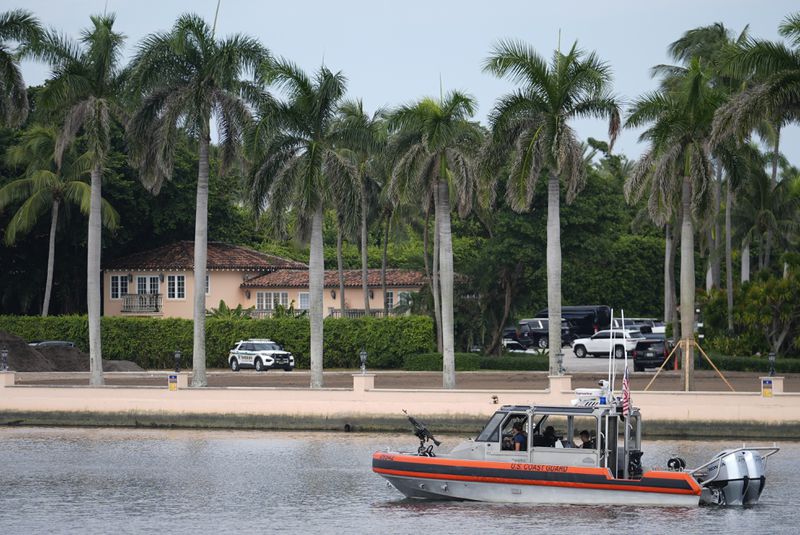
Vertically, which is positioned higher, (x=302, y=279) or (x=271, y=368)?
(x=302, y=279)

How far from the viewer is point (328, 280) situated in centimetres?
8094

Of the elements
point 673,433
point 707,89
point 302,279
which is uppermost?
point 707,89

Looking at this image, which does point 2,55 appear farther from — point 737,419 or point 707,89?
point 737,419

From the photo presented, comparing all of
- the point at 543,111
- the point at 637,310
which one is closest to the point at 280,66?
the point at 543,111

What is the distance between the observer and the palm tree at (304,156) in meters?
48.0

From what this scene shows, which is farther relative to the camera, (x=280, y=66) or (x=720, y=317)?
(x=720, y=317)

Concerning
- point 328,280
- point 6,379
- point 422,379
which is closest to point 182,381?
point 6,379

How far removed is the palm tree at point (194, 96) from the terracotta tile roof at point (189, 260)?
26699 mm

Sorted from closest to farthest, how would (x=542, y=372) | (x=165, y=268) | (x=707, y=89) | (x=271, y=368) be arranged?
(x=707, y=89) → (x=542, y=372) → (x=271, y=368) → (x=165, y=268)

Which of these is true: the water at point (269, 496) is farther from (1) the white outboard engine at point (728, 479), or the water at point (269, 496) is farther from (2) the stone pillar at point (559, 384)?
(2) the stone pillar at point (559, 384)

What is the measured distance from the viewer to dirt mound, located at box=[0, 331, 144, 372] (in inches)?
2365

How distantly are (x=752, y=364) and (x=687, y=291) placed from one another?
13707 mm

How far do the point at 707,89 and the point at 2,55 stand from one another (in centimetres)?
2654

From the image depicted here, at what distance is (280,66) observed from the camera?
160 ft
